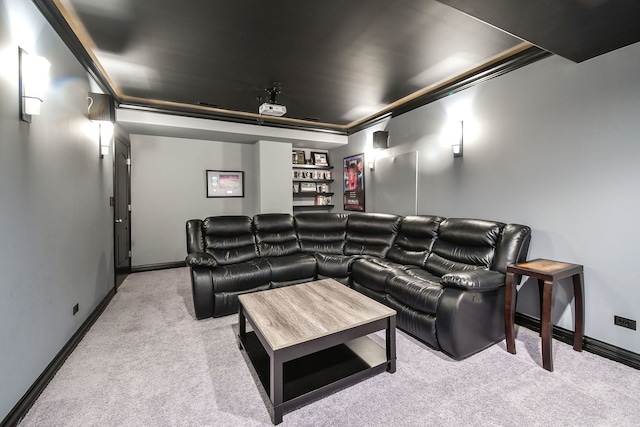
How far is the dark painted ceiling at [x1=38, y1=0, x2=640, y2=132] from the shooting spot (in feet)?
6.75

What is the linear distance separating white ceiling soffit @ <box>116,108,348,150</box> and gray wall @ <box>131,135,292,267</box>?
200mm

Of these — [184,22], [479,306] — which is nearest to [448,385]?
[479,306]

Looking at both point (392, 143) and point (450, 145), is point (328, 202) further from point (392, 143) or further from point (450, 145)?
point (450, 145)

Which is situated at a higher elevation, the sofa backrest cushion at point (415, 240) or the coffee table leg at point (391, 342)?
the sofa backrest cushion at point (415, 240)

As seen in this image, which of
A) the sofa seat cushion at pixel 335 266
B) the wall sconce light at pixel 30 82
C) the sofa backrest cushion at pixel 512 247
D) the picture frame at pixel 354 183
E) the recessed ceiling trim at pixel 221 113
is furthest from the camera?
the picture frame at pixel 354 183

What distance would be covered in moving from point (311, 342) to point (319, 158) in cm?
495

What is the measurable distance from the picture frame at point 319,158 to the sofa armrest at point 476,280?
4363 millimetres

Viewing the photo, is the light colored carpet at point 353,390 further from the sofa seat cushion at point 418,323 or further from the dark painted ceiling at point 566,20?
the dark painted ceiling at point 566,20

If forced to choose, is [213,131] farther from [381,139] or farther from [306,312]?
[306,312]

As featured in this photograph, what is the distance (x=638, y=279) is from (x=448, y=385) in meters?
1.66

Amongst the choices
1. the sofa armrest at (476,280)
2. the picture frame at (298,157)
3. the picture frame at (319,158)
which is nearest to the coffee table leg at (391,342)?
the sofa armrest at (476,280)

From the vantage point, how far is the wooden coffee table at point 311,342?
164 centimetres

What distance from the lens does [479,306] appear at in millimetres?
2244

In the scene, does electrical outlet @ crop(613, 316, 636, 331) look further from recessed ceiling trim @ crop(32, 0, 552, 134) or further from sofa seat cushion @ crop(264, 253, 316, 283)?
sofa seat cushion @ crop(264, 253, 316, 283)
